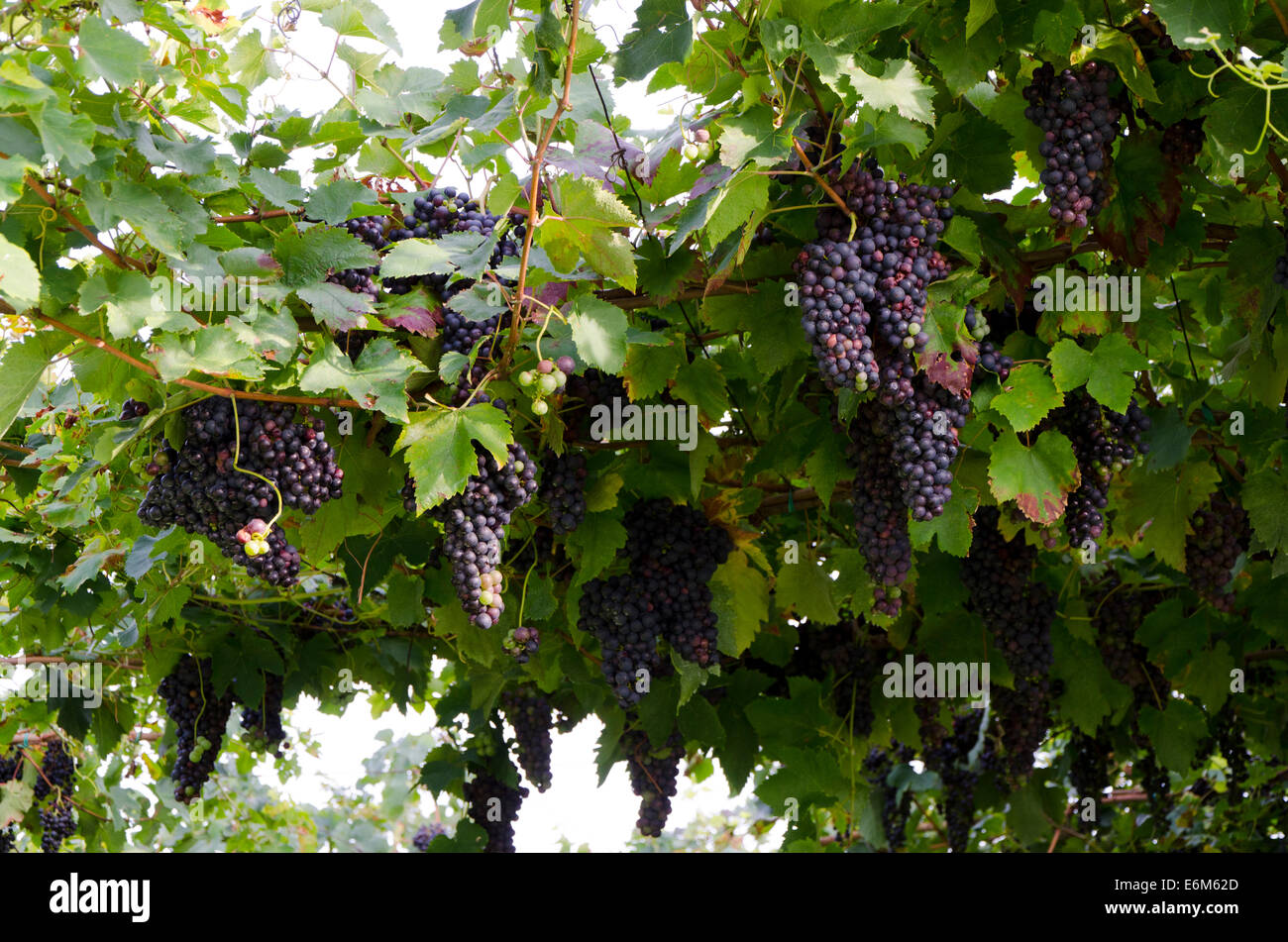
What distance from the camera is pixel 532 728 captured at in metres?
5.21

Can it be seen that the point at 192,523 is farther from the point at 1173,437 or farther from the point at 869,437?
the point at 1173,437

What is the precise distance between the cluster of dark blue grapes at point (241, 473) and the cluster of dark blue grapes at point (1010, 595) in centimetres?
210

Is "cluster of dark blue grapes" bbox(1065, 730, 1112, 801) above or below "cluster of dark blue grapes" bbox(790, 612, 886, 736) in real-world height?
below

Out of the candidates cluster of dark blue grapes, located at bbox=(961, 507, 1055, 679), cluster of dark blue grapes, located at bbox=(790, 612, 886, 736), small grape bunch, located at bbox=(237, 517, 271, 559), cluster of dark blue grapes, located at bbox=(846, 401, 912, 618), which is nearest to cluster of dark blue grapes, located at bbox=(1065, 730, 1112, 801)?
cluster of dark blue grapes, located at bbox=(790, 612, 886, 736)

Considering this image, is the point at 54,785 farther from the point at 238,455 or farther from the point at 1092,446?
the point at 1092,446

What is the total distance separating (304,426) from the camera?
2.81 m

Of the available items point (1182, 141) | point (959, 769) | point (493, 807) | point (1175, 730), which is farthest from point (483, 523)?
point (959, 769)

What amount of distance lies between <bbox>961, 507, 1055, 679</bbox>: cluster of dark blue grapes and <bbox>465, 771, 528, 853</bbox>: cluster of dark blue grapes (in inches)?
94.0

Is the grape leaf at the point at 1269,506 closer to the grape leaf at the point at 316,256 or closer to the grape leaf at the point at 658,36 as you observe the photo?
the grape leaf at the point at 658,36

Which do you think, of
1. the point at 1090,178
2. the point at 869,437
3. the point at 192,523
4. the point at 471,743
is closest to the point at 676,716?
the point at 471,743

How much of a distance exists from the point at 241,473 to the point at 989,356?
1.79m

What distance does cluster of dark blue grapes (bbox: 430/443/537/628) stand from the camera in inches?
108

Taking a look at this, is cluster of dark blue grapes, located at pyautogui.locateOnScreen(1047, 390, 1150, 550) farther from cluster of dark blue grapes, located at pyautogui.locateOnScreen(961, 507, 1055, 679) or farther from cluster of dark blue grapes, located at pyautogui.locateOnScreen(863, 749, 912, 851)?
cluster of dark blue grapes, located at pyautogui.locateOnScreen(863, 749, 912, 851)
